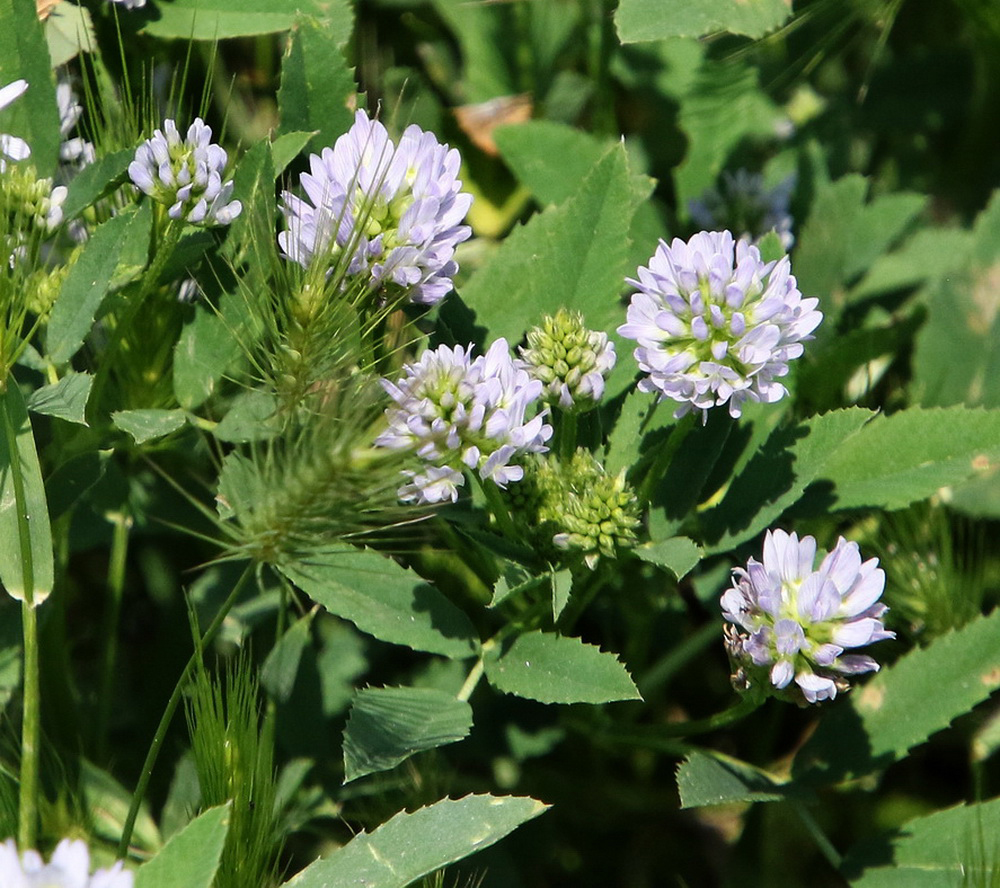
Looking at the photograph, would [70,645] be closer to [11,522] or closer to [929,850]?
[11,522]

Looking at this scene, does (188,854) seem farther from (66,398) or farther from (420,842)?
(66,398)

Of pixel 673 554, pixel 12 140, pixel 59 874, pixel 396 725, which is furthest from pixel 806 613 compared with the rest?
pixel 12 140

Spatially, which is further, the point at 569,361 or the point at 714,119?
the point at 714,119

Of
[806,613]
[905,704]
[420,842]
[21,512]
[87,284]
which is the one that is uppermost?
[87,284]

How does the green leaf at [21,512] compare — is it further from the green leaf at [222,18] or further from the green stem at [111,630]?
the green leaf at [222,18]

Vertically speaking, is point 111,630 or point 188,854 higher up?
point 188,854

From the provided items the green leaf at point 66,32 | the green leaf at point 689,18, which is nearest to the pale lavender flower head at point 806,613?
the green leaf at point 689,18

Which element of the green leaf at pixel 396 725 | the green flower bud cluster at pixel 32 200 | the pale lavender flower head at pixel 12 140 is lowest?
the green leaf at pixel 396 725
